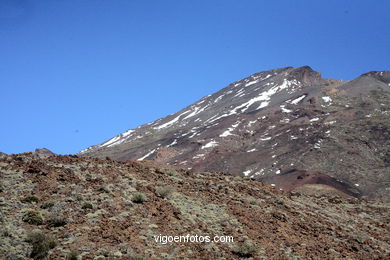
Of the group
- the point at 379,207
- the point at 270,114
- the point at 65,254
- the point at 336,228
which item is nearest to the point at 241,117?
the point at 270,114

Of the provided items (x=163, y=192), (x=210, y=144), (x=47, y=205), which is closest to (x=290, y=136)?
(x=210, y=144)

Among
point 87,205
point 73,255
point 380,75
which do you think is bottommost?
point 73,255

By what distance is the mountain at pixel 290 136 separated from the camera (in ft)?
276

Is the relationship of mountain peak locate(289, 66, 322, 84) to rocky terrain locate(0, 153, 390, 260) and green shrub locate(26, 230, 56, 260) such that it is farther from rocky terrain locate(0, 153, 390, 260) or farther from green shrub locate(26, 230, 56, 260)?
green shrub locate(26, 230, 56, 260)

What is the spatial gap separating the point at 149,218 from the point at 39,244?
5176mm

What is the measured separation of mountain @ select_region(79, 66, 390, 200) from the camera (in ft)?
276

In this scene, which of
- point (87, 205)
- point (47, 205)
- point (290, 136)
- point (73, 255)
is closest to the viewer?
point (73, 255)

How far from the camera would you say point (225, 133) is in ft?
416

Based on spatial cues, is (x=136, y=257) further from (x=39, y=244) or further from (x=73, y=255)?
(x=39, y=244)

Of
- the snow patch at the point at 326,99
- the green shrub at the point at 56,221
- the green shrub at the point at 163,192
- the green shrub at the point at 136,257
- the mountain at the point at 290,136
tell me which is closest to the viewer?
the green shrub at the point at 136,257

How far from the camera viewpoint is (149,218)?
60.8ft

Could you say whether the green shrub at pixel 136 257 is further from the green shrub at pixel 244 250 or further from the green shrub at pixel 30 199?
the green shrub at pixel 30 199

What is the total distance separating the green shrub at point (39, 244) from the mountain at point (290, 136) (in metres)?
62.1

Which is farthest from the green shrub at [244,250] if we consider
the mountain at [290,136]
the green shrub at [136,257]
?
the mountain at [290,136]
